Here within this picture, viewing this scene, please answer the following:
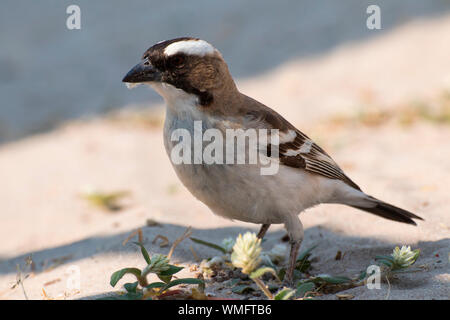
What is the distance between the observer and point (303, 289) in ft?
11.1

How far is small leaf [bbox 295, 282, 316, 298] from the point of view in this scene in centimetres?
337

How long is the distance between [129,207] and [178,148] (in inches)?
109

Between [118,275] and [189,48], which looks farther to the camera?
[189,48]

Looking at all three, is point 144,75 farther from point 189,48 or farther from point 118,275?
point 118,275

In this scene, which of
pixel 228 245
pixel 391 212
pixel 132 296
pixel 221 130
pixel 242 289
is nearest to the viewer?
pixel 132 296

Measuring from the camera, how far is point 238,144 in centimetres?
387

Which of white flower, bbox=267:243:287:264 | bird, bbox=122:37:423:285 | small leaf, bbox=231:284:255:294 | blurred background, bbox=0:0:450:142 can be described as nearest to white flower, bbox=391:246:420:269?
bird, bbox=122:37:423:285

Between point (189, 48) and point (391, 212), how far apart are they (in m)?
2.10

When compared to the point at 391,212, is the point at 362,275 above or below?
below

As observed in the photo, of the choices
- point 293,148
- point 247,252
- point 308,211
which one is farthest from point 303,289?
point 308,211

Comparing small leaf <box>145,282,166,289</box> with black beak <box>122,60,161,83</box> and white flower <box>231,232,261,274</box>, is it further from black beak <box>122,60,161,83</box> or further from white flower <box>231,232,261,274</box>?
black beak <box>122,60,161,83</box>

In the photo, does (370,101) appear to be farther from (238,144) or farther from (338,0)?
(238,144)
